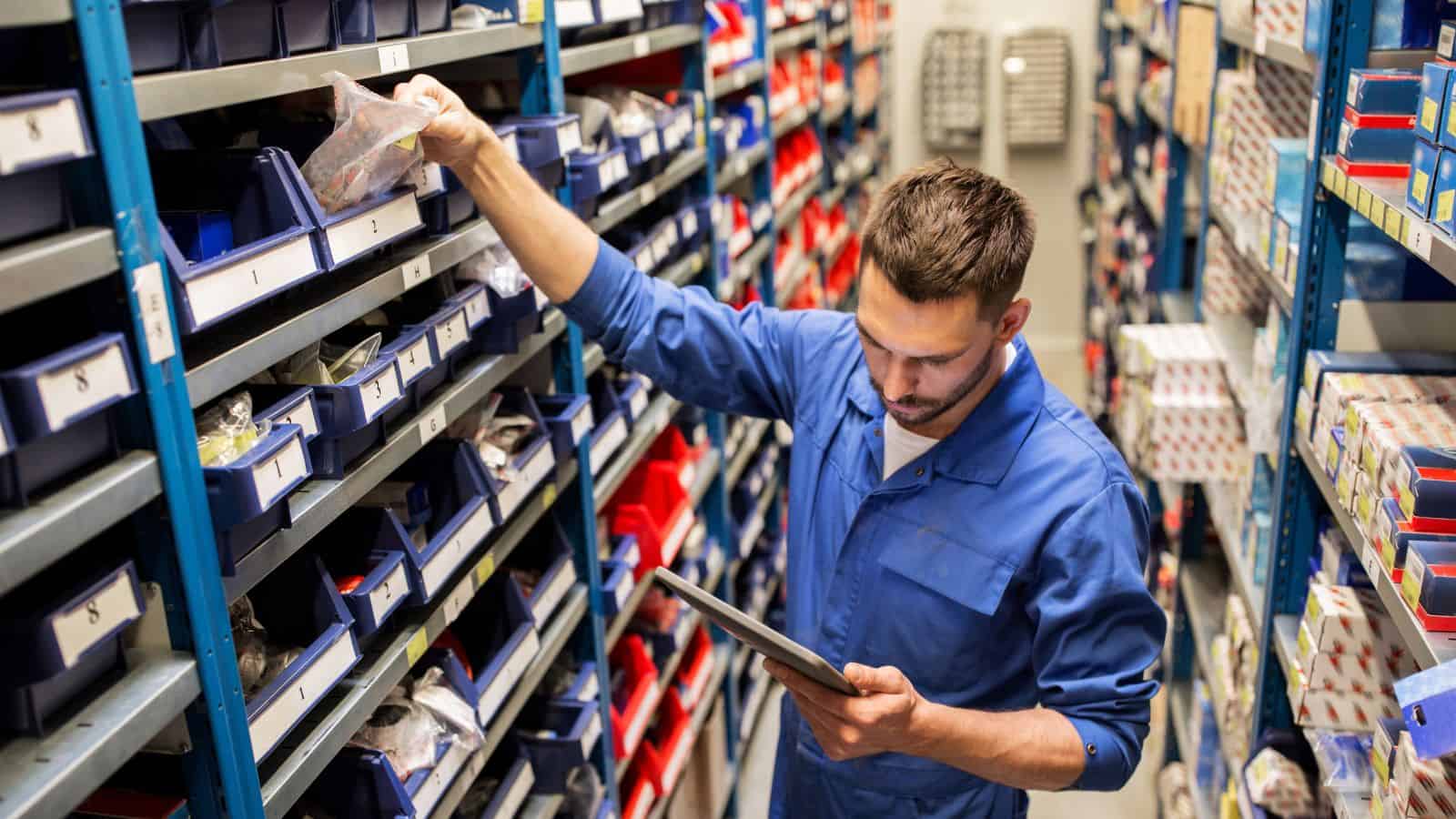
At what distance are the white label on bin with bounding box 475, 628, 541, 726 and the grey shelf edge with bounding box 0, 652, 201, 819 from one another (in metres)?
0.74

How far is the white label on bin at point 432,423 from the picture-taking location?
1823mm

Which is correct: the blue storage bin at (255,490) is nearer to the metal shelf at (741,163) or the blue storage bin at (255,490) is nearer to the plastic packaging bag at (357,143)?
the plastic packaging bag at (357,143)

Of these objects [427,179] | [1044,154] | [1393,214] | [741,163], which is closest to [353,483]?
[427,179]

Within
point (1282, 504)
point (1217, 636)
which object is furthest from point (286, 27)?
point (1217, 636)

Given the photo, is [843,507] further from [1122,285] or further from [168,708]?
[1122,285]

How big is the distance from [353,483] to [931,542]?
0.85 meters

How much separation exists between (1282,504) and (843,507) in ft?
3.23

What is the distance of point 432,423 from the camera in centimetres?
185

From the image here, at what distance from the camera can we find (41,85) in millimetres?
1204

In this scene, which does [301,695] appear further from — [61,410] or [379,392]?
[61,410]

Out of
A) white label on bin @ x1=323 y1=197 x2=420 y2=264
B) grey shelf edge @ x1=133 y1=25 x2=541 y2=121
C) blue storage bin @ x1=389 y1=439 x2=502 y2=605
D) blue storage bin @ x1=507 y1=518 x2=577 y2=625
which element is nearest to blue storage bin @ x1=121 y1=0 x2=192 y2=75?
grey shelf edge @ x1=133 y1=25 x2=541 y2=121

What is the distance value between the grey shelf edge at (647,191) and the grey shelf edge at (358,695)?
78 centimetres

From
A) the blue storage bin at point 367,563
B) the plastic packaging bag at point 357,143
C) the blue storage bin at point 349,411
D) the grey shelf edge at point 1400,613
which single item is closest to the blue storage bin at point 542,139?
the plastic packaging bag at point 357,143

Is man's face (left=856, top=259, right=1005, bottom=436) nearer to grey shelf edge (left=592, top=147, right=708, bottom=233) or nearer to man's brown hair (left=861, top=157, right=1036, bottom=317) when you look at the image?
man's brown hair (left=861, top=157, right=1036, bottom=317)
